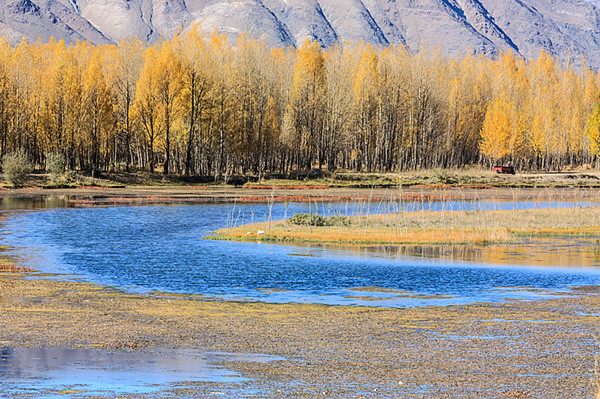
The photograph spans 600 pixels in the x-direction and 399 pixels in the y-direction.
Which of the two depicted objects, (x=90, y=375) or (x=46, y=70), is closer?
(x=90, y=375)

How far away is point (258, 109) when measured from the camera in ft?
301

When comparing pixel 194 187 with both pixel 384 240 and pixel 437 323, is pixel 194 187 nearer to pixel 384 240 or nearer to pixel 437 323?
pixel 384 240

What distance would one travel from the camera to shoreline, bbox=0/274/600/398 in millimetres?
12984

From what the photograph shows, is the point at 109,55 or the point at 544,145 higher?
the point at 109,55

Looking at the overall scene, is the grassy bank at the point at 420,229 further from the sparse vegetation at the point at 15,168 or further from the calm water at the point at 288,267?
the sparse vegetation at the point at 15,168

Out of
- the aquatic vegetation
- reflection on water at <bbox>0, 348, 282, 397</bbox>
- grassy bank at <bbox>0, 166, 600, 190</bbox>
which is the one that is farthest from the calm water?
grassy bank at <bbox>0, 166, 600, 190</bbox>

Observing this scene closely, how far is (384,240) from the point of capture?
1614 inches

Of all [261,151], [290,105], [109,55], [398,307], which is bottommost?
[398,307]

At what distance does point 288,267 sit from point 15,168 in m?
52.4

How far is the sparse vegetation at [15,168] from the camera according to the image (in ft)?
241

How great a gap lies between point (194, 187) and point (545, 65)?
91365 mm

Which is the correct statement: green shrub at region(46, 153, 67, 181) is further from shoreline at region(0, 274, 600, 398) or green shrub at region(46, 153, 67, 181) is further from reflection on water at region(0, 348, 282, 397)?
reflection on water at region(0, 348, 282, 397)

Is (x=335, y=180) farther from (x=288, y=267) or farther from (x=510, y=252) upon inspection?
(x=288, y=267)

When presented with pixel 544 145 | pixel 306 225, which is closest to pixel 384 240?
pixel 306 225
